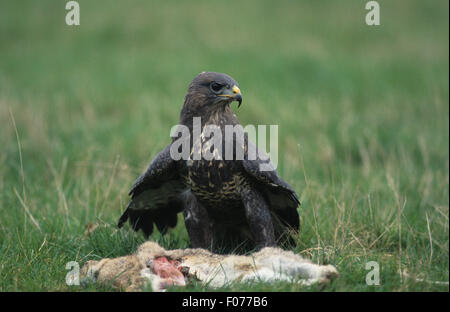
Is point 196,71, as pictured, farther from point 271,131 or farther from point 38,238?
point 38,238

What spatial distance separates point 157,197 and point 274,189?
39.9 inches

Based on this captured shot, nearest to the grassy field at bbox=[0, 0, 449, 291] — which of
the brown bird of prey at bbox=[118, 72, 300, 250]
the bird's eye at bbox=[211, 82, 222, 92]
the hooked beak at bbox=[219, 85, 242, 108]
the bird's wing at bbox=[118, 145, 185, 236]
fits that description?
the bird's wing at bbox=[118, 145, 185, 236]

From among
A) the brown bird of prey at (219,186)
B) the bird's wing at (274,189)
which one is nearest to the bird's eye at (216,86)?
the brown bird of prey at (219,186)

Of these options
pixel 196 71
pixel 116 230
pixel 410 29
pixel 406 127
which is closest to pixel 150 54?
pixel 196 71

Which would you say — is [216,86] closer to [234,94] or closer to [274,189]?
[234,94]

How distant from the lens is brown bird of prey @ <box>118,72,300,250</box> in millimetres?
4129

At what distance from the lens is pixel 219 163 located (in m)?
4.09

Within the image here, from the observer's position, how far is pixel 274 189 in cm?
430

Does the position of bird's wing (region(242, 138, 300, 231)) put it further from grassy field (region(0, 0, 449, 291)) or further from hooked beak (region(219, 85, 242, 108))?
hooked beak (region(219, 85, 242, 108))

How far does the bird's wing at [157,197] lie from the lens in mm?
4277

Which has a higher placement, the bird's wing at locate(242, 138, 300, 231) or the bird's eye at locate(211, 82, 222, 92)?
the bird's eye at locate(211, 82, 222, 92)

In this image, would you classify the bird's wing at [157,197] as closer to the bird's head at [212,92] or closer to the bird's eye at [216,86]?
the bird's head at [212,92]

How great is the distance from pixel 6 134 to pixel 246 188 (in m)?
4.49

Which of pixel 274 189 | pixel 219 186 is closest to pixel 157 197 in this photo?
pixel 219 186
